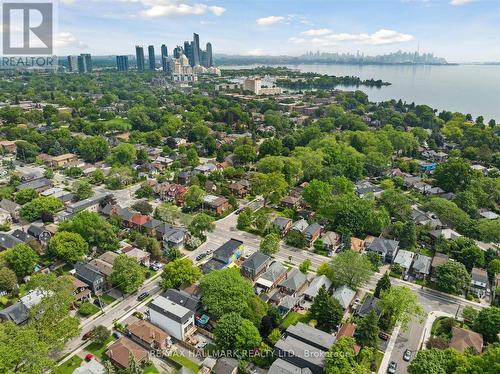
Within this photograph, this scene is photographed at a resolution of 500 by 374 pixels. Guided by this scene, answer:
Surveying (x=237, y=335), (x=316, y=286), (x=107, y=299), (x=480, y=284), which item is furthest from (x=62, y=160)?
(x=480, y=284)

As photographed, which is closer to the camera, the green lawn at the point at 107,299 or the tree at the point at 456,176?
the green lawn at the point at 107,299

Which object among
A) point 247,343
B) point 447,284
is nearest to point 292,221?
point 447,284

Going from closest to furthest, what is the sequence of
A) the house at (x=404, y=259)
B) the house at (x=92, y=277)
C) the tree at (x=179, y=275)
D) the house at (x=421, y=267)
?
the tree at (x=179, y=275), the house at (x=92, y=277), the house at (x=421, y=267), the house at (x=404, y=259)

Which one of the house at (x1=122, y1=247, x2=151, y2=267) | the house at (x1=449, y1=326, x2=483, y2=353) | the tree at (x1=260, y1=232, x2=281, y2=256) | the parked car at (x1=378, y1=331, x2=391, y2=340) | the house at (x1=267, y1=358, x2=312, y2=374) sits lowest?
the parked car at (x1=378, y1=331, x2=391, y2=340)

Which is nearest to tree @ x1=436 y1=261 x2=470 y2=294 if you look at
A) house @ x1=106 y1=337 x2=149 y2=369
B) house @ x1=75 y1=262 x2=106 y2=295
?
house @ x1=106 y1=337 x2=149 y2=369

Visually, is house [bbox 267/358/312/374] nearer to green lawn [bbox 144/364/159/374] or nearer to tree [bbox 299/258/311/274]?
green lawn [bbox 144/364/159/374]

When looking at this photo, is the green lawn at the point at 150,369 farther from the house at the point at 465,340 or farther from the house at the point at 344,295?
the house at the point at 465,340

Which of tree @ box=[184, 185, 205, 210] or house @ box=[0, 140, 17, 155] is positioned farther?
house @ box=[0, 140, 17, 155]

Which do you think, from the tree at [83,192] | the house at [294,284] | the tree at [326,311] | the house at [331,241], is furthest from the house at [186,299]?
the tree at [83,192]
